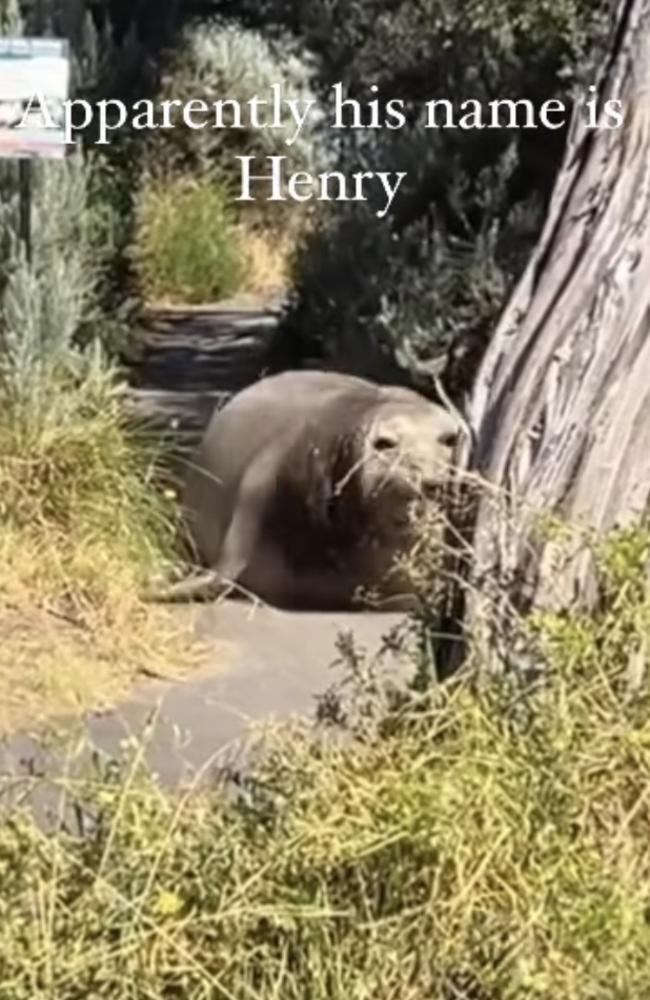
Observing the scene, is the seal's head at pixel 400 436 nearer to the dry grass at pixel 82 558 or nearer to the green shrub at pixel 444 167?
the dry grass at pixel 82 558

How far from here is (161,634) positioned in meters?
7.70

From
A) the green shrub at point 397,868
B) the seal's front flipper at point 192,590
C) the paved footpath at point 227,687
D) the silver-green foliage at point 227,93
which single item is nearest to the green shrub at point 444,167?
the paved footpath at point 227,687

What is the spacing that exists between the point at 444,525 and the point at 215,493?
14.3 feet

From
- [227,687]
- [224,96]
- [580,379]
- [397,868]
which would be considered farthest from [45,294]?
[224,96]

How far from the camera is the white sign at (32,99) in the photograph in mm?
8656

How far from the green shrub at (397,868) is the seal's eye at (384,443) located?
395cm

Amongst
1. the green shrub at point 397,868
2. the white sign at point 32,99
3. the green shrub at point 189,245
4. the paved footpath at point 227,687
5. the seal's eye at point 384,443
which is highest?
the white sign at point 32,99

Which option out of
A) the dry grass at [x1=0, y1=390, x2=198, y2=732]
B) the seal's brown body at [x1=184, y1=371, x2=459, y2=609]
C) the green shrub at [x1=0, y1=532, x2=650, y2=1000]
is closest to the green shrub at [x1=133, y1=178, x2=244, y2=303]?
the seal's brown body at [x1=184, y1=371, x2=459, y2=609]

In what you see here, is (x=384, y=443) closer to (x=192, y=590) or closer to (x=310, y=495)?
(x=310, y=495)

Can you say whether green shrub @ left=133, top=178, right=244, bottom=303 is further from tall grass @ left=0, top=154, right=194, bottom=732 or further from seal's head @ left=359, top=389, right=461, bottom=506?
seal's head @ left=359, top=389, right=461, bottom=506

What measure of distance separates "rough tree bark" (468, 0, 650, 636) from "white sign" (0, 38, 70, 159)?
15.0 ft

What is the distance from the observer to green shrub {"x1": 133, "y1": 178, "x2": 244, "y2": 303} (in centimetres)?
1703

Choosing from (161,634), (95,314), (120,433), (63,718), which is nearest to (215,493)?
(120,433)

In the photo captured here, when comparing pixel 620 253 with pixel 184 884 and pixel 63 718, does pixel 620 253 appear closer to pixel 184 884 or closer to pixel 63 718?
pixel 184 884
